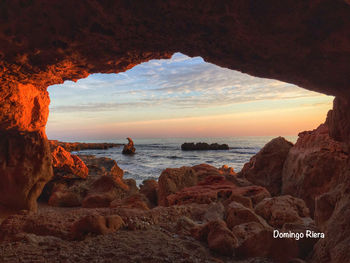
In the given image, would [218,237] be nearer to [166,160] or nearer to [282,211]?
[282,211]

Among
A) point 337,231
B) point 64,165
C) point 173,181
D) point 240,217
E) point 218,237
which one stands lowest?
point 173,181

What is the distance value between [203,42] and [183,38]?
10.9 inches

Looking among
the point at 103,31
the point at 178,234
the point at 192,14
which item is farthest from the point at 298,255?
the point at 103,31

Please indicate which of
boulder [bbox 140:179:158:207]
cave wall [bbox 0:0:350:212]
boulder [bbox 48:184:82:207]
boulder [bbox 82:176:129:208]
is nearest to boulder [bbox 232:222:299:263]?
cave wall [bbox 0:0:350:212]

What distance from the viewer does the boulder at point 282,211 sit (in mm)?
3926

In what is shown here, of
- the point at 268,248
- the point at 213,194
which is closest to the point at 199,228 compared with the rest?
the point at 268,248

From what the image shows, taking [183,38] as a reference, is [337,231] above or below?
below

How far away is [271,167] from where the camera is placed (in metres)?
8.16

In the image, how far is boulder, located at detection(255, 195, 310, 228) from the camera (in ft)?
12.9

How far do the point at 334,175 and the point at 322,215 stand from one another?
3095mm

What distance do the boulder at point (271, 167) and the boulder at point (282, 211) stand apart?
10.8ft

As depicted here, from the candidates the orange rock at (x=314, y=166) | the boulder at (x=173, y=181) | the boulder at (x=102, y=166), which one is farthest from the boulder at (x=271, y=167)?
the boulder at (x=102, y=166)

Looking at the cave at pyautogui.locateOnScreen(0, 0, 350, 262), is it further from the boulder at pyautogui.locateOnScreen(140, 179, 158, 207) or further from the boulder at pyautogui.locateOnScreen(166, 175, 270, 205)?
the boulder at pyautogui.locateOnScreen(140, 179, 158, 207)

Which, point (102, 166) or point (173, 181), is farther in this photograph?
point (102, 166)
